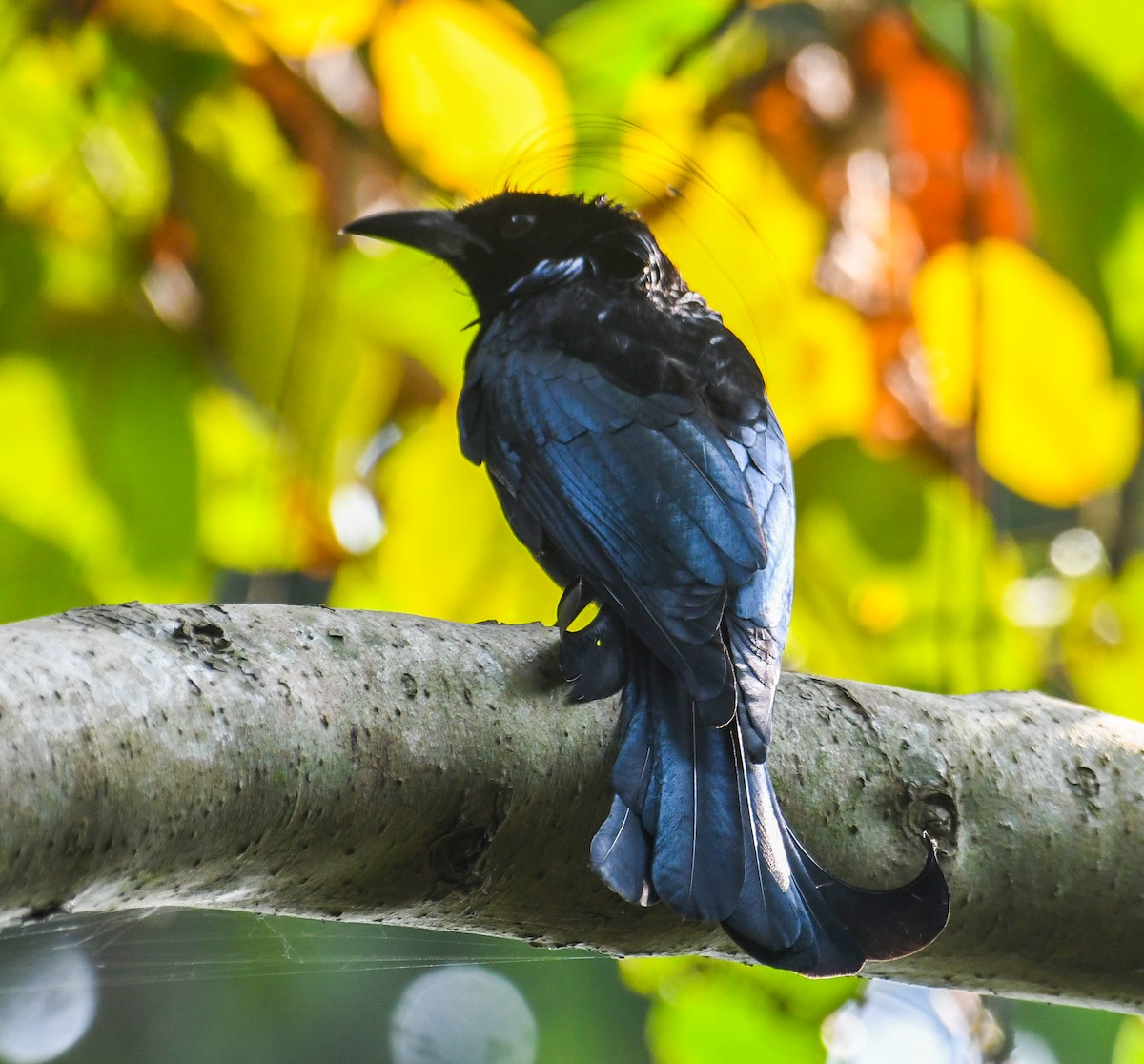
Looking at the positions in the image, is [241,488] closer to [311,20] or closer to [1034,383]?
[311,20]

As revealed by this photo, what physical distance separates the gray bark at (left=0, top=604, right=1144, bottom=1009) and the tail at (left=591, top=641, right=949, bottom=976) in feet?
0.24

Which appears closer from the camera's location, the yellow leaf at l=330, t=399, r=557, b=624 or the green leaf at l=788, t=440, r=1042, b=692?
the yellow leaf at l=330, t=399, r=557, b=624

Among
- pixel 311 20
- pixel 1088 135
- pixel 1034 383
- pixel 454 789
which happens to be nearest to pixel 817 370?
pixel 1034 383

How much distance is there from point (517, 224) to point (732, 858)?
5.32 ft

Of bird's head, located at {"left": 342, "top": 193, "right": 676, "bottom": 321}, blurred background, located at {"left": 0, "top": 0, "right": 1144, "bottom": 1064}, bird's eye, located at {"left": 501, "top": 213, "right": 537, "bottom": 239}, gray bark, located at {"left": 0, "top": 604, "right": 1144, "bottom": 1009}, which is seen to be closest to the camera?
gray bark, located at {"left": 0, "top": 604, "right": 1144, "bottom": 1009}

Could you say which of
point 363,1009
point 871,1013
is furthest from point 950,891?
point 363,1009

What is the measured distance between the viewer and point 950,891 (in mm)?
1623

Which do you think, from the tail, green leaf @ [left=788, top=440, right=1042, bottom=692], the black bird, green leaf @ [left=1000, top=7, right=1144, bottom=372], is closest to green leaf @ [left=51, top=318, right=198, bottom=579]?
the black bird

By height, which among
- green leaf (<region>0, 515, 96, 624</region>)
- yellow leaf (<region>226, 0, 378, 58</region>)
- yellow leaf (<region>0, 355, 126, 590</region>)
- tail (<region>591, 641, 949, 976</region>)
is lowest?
tail (<region>591, 641, 949, 976</region>)

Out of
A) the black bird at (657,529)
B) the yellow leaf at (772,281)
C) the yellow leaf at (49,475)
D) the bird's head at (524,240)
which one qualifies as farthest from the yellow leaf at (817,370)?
the yellow leaf at (49,475)

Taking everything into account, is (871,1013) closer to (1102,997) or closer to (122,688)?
(1102,997)

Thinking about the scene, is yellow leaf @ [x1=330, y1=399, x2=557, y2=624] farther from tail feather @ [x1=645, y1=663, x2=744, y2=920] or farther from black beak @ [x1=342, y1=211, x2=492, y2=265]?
tail feather @ [x1=645, y1=663, x2=744, y2=920]

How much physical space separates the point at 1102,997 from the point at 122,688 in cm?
138

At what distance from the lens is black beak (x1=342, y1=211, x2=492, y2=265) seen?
251 centimetres
